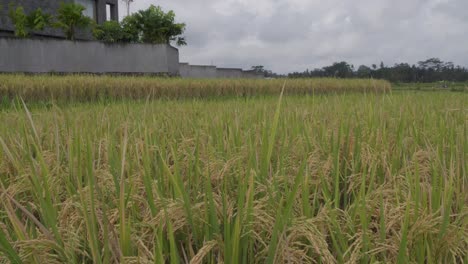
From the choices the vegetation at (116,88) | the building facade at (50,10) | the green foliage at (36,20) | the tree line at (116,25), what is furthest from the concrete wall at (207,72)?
the vegetation at (116,88)

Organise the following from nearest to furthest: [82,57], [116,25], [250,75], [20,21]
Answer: [20,21] < [82,57] < [116,25] < [250,75]

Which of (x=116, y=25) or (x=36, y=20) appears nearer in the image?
(x=36, y=20)

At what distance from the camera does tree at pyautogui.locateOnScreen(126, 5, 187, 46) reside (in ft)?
61.9

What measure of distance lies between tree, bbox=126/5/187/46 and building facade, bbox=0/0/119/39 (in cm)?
290

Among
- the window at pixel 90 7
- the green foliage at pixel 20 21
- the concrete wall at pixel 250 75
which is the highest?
the window at pixel 90 7

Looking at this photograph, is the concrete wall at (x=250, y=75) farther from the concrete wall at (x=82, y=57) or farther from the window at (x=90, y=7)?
the concrete wall at (x=82, y=57)

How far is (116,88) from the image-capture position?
8742 mm

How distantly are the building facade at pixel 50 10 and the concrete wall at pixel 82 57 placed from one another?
2693mm

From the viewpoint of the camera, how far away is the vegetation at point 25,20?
13.8 meters

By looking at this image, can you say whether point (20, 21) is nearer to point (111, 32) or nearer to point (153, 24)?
point (111, 32)

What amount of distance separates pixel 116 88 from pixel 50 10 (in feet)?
39.8

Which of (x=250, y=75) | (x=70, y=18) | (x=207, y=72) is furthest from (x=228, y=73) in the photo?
(x=70, y=18)

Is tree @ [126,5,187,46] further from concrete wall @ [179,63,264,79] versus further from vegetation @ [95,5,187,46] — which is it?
concrete wall @ [179,63,264,79]

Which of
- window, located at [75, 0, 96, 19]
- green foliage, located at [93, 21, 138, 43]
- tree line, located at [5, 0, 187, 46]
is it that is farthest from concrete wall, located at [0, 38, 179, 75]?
window, located at [75, 0, 96, 19]
